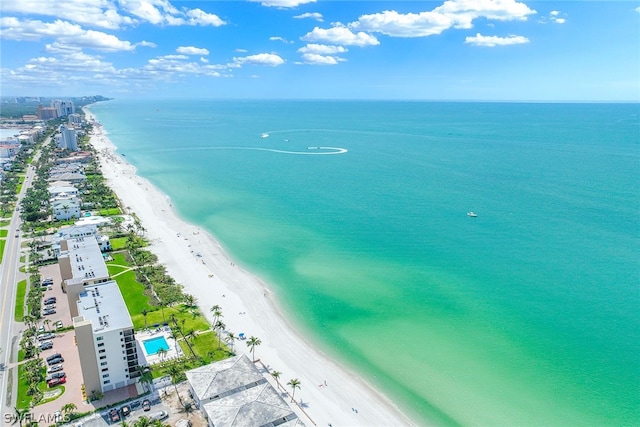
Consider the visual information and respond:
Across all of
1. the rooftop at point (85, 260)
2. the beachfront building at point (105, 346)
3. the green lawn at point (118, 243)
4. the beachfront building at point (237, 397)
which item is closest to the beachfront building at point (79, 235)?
the green lawn at point (118, 243)

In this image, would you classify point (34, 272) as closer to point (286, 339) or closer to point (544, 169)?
point (286, 339)

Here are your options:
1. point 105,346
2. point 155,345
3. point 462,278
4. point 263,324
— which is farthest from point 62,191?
point 462,278

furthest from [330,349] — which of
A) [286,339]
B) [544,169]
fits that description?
[544,169]

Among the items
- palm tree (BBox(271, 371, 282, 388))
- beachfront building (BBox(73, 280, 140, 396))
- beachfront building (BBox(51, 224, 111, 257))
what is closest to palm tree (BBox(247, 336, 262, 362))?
palm tree (BBox(271, 371, 282, 388))

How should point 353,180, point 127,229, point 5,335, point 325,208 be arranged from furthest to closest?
point 353,180 → point 325,208 → point 127,229 → point 5,335

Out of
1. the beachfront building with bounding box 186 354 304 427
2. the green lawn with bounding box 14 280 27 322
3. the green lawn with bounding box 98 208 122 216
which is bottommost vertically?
the green lawn with bounding box 14 280 27 322

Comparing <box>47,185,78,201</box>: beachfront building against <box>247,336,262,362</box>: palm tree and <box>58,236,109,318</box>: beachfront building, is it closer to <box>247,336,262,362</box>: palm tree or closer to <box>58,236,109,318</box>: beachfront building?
<box>58,236,109,318</box>: beachfront building

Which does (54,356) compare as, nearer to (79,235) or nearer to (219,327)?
(219,327)
